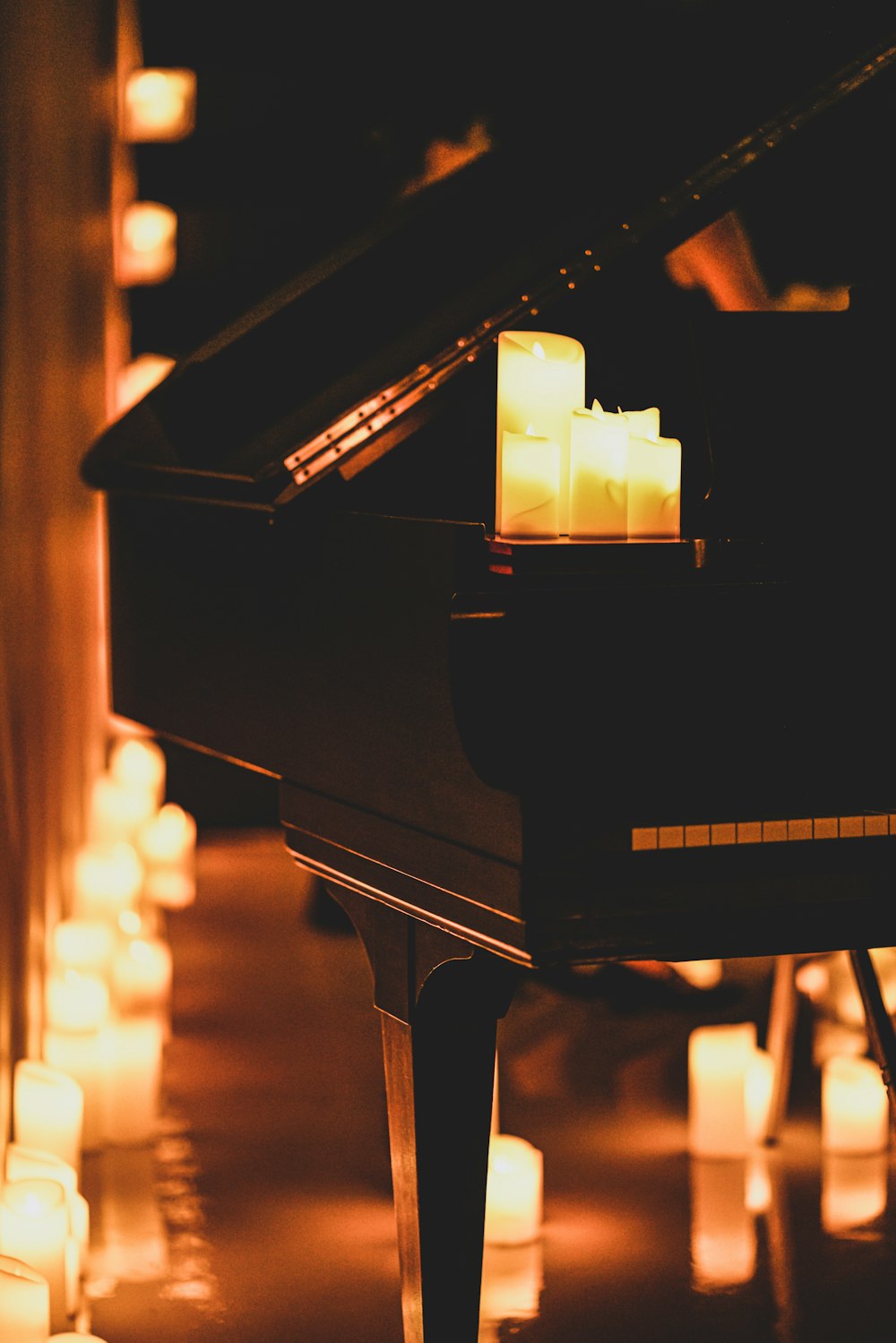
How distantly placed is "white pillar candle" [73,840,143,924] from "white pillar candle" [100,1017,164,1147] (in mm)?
672

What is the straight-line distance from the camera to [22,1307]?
2.14m

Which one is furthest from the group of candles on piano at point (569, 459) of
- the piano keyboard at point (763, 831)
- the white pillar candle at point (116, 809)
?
the white pillar candle at point (116, 809)

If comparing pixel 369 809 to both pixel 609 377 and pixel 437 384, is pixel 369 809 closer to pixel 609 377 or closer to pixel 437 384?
pixel 437 384

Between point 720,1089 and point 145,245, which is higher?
point 145,245

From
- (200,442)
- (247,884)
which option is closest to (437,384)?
(200,442)

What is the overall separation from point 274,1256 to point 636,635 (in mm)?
1254

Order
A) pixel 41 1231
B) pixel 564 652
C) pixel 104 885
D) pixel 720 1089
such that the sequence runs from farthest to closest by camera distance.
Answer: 1. pixel 104 885
2. pixel 720 1089
3. pixel 41 1231
4. pixel 564 652

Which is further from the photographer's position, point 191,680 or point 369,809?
point 191,680

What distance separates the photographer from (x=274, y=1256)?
273 centimetres

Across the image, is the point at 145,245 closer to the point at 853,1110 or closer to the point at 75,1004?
the point at 75,1004

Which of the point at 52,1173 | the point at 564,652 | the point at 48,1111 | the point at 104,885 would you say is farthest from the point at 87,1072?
the point at 564,652

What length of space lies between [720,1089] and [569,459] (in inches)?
54.2

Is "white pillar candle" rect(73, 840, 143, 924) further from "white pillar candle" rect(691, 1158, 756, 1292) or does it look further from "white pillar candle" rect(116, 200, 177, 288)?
"white pillar candle" rect(116, 200, 177, 288)

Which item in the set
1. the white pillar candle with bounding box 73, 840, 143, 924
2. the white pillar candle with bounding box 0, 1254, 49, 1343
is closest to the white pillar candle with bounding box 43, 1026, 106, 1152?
the white pillar candle with bounding box 73, 840, 143, 924
